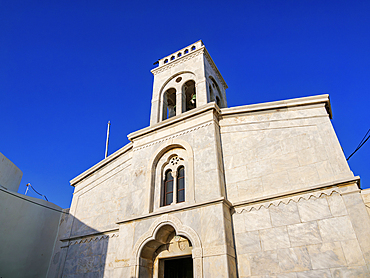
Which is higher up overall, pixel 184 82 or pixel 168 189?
pixel 184 82

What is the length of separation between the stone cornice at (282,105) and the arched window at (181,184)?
311cm

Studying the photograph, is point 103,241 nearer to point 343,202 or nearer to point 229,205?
point 229,205

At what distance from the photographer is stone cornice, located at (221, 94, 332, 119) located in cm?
1038

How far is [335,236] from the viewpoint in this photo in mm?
7906

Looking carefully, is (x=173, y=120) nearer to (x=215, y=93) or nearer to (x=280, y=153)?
(x=215, y=93)

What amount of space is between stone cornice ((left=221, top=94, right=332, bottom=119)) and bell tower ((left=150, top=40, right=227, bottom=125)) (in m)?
2.01

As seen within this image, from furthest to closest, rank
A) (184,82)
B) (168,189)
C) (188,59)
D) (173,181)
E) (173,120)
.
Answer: (188,59)
(184,82)
(173,120)
(168,189)
(173,181)

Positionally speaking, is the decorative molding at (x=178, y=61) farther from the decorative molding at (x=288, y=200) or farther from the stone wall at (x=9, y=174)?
the stone wall at (x=9, y=174)

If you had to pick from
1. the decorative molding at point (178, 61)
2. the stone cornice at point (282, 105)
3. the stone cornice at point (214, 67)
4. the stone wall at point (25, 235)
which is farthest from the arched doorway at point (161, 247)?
the stone cornice at point (214, 67)

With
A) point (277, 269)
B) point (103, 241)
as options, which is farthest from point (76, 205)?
point (277, 269)

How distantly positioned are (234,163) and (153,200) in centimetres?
373

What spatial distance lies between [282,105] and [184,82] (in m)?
5.76

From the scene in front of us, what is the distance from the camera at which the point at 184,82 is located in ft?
48.3

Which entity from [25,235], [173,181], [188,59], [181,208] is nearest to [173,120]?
[173,181]
